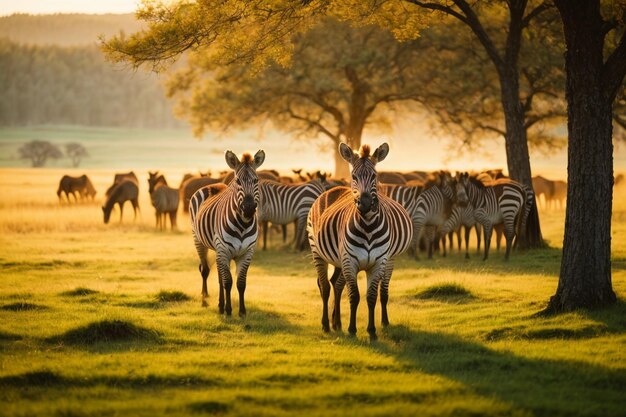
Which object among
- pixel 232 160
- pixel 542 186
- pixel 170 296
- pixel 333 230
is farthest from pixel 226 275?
pixel 542 186

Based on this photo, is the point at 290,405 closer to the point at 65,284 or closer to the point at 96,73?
the point at 65,284

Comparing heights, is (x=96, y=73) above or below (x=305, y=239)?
above

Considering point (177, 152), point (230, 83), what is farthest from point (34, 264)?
point (177, 152)

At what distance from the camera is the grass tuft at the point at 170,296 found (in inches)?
552

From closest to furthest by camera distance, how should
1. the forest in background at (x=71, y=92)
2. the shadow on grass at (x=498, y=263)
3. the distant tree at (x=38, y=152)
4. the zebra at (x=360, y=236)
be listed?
the zebra at (x=360, y=236), the shadow on grass at (x=498, y=263), the distant tree at (x=38, y=152), the forest in background at (x=71, y=92)

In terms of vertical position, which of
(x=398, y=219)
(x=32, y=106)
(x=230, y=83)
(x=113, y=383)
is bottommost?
(x=113, y=383)

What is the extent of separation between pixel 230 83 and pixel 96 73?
14736 centimetres

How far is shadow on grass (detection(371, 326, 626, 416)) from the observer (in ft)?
24.4

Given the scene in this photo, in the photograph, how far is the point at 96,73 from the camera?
17262cm

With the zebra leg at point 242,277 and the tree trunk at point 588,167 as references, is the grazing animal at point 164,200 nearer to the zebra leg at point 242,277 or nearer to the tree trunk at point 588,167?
the zebra leg at point 242,277

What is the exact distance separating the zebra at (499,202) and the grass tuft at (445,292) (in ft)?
20.7

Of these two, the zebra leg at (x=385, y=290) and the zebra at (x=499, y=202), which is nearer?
the zebra leg at (x=385, y=290)

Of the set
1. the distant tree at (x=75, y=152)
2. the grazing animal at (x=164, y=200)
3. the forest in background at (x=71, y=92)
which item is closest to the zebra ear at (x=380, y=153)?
the grazing animal at (x=164, y=200)

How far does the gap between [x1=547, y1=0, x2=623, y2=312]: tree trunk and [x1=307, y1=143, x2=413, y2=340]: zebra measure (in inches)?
103
